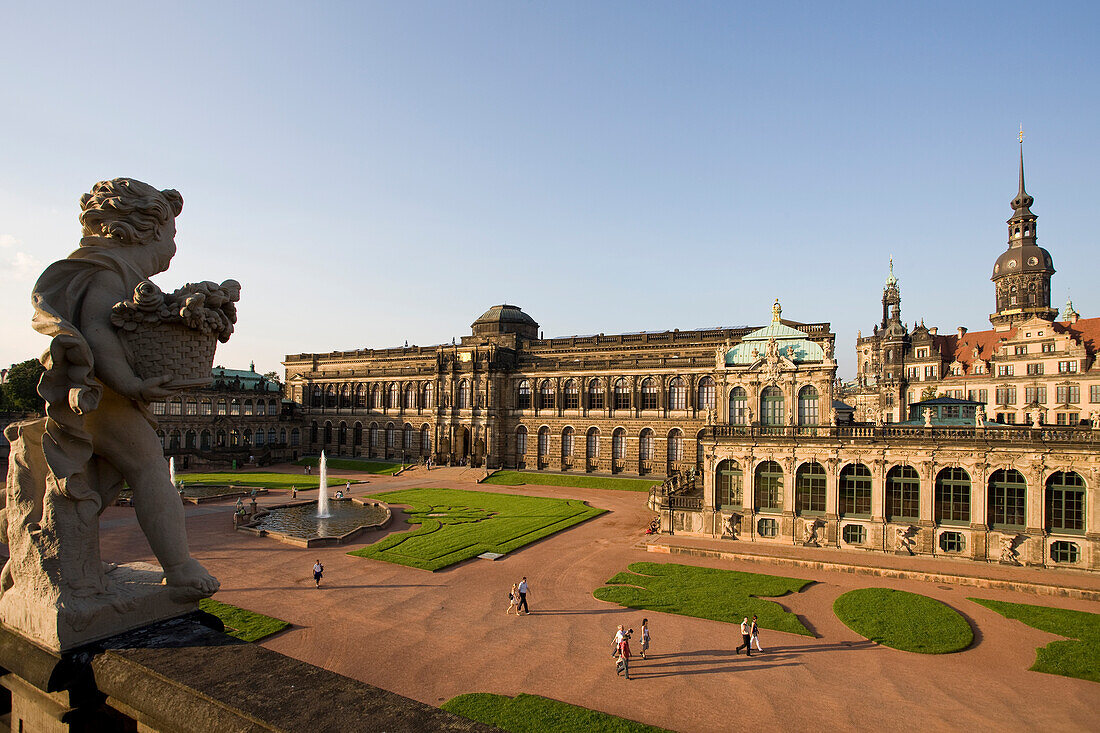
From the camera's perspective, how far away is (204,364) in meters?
5.98

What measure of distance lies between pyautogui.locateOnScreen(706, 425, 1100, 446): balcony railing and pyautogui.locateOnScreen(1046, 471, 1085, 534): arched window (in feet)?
6.17

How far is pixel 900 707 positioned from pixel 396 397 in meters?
67.0

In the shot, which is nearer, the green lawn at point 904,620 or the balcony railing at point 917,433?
the green lawn at point 904,620

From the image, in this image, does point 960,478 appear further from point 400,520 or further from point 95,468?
point 95,468

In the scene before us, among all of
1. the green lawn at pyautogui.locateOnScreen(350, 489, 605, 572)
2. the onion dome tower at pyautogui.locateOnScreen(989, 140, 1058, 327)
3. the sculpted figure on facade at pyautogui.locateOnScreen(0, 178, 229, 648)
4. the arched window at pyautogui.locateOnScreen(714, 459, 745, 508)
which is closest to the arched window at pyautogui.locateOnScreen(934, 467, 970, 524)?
the arched window at pyautogui.locateOnScreen(714, 459, 745, 508)

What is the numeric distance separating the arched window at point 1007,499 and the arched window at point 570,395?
40331 millimetres

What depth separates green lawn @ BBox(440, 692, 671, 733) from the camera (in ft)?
47.4

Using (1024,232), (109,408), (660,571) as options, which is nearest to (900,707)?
(660,571)

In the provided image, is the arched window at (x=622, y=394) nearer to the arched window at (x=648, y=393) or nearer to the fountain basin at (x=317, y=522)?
the arched window at (x=648, y=393)

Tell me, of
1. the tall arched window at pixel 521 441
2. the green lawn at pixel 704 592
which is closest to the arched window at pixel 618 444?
the tall arched window at pixel 521 441

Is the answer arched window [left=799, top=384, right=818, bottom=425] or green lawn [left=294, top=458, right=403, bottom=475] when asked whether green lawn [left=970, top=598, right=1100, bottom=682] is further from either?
green lawn [left=294, top=458, right=403, bottom=475]

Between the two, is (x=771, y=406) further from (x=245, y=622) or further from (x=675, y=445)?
(x=245, y=622)

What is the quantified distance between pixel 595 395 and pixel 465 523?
29.0 m

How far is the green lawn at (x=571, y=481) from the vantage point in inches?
2219
